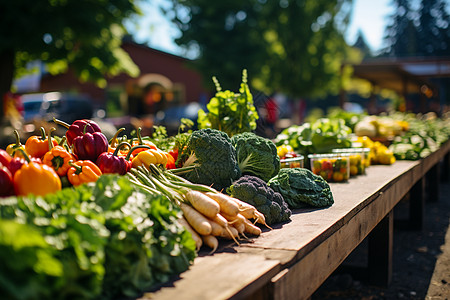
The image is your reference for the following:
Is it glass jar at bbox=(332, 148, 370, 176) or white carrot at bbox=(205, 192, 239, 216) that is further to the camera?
glass jar at bbox=(332, 148, 370, 176)

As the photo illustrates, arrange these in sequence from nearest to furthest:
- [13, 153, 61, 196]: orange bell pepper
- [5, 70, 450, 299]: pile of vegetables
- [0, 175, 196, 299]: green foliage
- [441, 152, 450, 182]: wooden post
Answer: [0, 175, 196, 299]: green foliage → [5, 70, 450, 299]: pile of vegetables → [13, 153, 61, 196]: orange bell pepper → [441, 152, 450, 182]: wooden post

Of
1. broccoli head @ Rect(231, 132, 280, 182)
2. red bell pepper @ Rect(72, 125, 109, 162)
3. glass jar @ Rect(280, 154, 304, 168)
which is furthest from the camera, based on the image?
glass jar @ Rect(280, 154, 304, 168)

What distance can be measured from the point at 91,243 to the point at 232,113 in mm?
2833

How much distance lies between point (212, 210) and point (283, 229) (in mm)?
446

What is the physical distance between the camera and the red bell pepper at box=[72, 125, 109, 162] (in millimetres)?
2668

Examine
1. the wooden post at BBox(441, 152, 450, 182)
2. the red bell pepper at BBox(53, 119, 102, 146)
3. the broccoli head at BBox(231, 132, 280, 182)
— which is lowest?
the wooden post at BBox(441, 152, 450, 182)

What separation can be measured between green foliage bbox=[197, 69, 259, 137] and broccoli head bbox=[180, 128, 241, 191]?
1202 millimetres

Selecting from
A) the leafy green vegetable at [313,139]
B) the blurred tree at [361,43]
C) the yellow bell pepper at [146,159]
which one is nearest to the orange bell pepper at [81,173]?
the yellow bell pepper at [146,159]

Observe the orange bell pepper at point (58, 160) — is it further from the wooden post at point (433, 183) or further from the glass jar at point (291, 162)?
the wooden post at point (433, 183)

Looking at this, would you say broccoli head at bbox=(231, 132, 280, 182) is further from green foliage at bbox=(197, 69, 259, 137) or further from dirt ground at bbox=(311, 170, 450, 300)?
dirt ground at bbox=(311, 170, 450, 300)

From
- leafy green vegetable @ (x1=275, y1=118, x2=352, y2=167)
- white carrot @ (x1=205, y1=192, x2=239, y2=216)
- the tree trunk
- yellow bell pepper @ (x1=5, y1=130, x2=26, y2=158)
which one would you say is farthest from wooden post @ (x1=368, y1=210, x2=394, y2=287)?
the tree trunk

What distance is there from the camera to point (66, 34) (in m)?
14.3

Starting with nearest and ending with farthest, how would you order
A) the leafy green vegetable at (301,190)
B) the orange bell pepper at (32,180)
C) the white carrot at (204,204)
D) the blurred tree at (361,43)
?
the orange bell pepper at (32,180), the white carrot at (204,204), the leafy green vegetable at (301,190), the blurred tree at (361,43)

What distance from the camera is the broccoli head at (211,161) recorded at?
2863 millimetres
